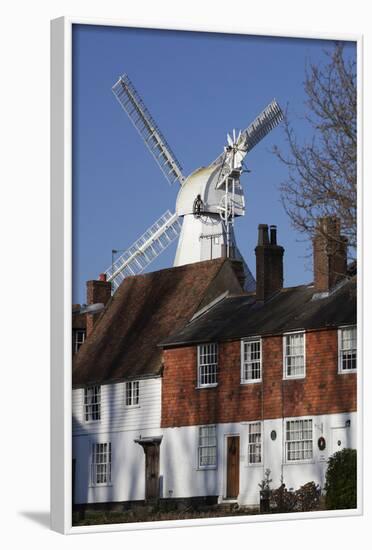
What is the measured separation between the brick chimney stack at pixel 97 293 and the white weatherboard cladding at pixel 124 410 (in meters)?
1.01

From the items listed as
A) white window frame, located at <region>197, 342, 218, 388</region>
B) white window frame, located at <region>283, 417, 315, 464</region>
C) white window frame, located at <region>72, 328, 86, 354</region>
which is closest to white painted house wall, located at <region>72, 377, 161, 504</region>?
white window frame, located at <region>72, 328, 86, 354</region>

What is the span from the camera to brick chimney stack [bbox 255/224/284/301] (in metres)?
24.7

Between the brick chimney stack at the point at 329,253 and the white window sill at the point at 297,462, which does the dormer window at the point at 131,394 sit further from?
the brick chimney stack at the point at 329,253

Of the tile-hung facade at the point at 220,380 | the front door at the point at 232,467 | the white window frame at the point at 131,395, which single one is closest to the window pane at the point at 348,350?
the tile-hung facade at the point at 220,380

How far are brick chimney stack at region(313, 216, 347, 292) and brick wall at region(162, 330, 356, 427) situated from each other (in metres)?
0.89

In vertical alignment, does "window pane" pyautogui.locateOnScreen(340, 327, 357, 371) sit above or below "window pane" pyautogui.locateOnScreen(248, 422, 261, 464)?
above

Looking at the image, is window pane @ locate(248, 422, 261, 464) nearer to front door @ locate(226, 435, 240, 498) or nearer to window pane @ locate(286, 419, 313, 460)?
front door @ locate(226, 435, 240, 498)

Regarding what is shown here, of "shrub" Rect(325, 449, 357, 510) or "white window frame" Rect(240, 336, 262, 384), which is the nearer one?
"shrub" Rect(325, 449, 357, 510)

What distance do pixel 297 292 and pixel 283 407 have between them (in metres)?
1.79

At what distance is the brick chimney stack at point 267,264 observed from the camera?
24.7m

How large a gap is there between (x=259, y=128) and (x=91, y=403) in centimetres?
473

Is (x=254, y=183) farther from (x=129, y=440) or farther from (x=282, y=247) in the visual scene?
(x=129, y=440)

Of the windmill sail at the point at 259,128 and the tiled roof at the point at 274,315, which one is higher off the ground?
the windmill sail at the point at 259,128
